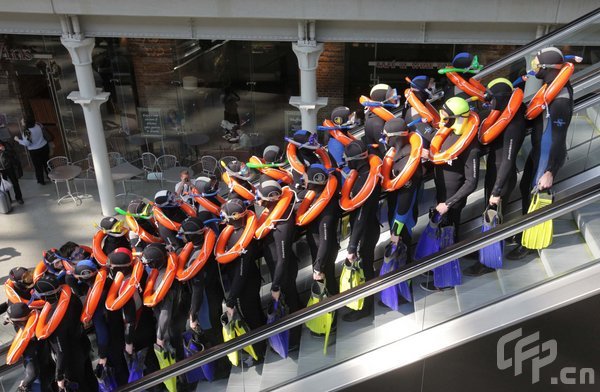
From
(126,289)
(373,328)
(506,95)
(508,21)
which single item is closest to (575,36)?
(508,21)

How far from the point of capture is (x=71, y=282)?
6.00m

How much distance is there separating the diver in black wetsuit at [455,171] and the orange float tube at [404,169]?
221 mm

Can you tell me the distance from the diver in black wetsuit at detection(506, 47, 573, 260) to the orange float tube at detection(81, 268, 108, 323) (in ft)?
11.9

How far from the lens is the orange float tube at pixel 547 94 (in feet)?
17.4

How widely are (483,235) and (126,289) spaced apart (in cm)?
295

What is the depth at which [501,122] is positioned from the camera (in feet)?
17.5

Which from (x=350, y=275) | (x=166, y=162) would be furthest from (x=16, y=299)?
(x=166, y=162)

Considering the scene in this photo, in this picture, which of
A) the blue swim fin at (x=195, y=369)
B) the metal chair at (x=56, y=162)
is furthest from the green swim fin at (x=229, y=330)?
the metal chair at (x=56, y=162)

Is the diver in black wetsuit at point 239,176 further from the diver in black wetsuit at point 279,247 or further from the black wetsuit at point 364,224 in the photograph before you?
the black wetsuit at point 364,224

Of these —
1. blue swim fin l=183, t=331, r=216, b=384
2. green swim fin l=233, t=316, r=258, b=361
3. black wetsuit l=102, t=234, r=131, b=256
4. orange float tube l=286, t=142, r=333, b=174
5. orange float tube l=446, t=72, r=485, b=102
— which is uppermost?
orange float tube l=446, t=72, r=485, b=102

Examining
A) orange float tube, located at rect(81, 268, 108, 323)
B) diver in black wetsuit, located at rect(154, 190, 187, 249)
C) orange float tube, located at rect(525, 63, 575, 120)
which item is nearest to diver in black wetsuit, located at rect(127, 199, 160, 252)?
diver in black wetsuit, located at rect(154, 190, 187, 249)

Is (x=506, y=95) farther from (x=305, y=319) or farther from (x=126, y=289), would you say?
(x=126, y=289)

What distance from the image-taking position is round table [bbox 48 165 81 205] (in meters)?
11.8

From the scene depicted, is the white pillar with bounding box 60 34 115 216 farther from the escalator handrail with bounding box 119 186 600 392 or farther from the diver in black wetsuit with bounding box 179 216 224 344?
the escalator handrail with bounding box 119 186 600 392
